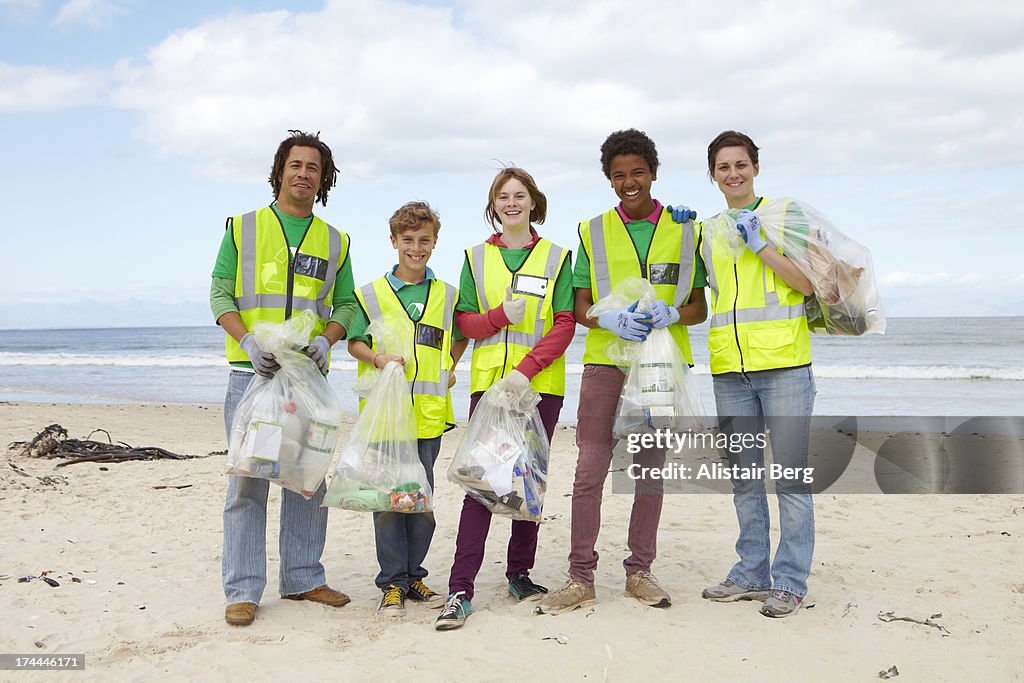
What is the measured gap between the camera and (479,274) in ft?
12.7

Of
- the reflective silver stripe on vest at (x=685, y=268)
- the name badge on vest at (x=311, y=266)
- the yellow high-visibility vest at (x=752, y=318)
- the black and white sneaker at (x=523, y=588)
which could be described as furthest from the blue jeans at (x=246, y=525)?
the yellow high-visibility vest at (x=752, y=318)

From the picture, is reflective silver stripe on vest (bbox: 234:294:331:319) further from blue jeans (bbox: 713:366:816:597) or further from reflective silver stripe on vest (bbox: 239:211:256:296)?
blue jeans (bbox: 713:366:816:597)

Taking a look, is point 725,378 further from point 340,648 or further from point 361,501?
point 340,648

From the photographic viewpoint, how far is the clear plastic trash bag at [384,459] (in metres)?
3.59

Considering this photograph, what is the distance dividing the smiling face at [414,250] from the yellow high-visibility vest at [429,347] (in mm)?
83

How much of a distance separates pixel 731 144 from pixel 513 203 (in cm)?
105

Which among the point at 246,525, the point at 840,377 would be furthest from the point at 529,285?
the point at 840,377

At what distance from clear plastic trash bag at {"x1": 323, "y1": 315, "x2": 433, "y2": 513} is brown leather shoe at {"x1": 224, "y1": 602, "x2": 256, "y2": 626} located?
23.3 inches

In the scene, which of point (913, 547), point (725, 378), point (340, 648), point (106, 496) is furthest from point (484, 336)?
point (106, 496)

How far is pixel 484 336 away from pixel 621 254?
0.75 meters

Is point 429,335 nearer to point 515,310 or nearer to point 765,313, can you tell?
point 515,310

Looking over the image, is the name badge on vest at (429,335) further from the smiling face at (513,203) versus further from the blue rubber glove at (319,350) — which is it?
the smiling face at (513,203)

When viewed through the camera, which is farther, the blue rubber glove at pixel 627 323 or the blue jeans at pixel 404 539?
the blue jeans at pixel 404 539

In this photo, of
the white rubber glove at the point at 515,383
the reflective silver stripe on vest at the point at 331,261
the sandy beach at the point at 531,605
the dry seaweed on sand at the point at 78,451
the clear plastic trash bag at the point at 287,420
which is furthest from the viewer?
the dry seaweed on sand at the point at 78,451
